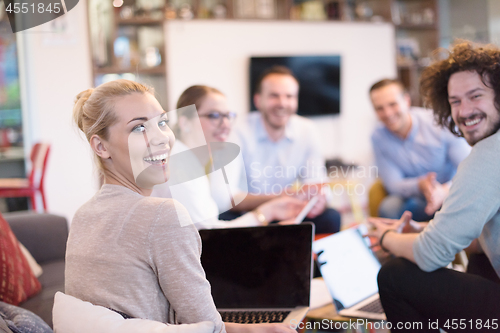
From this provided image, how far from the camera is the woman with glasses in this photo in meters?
1.06

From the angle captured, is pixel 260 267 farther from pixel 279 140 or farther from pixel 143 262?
pixel 279 140

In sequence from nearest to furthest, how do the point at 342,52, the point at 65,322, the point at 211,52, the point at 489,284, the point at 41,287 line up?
1. the point at 65,322
2. the point at 489,284
3. the point at 41,287
4. the point at 211,52
5. the point at 342,52

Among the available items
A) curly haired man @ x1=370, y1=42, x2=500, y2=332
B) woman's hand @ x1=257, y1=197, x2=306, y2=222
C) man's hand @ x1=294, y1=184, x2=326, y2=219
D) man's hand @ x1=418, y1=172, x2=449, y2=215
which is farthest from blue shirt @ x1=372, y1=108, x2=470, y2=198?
curly haired man @ x1=370, y1=42, x2=500, y2=332

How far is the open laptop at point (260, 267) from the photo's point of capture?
1237 millimetres

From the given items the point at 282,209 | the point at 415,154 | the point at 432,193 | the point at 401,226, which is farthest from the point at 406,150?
the point at 401,226

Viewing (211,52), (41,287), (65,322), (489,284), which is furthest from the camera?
(211,52)

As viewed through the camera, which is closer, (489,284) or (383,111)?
(489,284)

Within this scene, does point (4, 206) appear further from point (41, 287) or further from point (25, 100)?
point (41, 287)

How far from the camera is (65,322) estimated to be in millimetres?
865

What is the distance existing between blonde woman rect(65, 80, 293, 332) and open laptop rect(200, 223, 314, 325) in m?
0.28

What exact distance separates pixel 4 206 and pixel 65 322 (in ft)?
12.0

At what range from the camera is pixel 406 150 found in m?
2.88

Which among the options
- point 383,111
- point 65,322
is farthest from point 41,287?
point 383,111

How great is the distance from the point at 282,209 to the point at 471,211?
88cm
